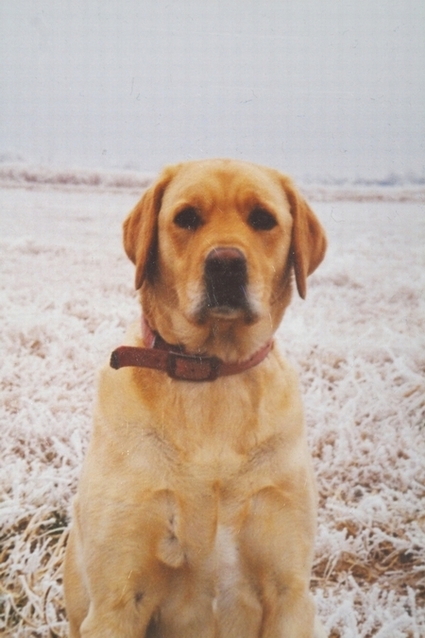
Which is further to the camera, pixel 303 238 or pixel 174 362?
pixel 303 238

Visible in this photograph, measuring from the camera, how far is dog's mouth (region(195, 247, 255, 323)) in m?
1.57

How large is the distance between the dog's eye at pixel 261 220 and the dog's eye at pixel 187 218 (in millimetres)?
156

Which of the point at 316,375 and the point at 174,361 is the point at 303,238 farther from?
the point at 316,375

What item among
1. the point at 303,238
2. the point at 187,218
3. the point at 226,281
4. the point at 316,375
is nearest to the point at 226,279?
the point at 226,281

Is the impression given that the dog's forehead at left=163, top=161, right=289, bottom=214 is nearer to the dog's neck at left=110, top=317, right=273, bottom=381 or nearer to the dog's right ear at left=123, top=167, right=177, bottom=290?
the dog's right ear at left=123, top=167, right=177, bottom=290

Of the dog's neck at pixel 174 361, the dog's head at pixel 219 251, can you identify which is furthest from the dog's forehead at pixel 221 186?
the dog's neck at pixel 174 361

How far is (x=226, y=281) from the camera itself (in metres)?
1.60

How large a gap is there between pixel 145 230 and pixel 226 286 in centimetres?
33

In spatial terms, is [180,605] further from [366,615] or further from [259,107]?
[259,107]

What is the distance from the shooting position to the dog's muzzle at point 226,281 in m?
1.57

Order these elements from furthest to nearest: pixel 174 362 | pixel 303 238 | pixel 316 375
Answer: pixel 316 375
pixel 303 238
pixel 174 362

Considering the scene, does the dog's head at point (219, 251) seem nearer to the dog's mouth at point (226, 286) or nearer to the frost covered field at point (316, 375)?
the dog's mouth at point (226, 286)

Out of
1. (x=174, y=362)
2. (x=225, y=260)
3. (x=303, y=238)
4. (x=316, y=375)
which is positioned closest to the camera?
(x=225, y=260)

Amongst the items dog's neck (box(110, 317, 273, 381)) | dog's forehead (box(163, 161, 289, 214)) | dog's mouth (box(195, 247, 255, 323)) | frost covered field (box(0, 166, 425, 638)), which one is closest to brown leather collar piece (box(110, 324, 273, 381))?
dog's neck (box(110, 317, 273, 381))
